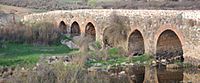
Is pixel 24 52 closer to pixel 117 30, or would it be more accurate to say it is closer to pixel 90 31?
pixel 117 30

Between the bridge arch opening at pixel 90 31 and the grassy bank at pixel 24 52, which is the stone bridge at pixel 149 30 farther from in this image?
the grassy bank at pixel 24 52

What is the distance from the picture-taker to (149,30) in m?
22.5

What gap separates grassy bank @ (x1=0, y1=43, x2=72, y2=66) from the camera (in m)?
20.1

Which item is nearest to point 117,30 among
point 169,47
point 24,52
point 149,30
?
point 149,30

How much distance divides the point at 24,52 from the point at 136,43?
602 cm

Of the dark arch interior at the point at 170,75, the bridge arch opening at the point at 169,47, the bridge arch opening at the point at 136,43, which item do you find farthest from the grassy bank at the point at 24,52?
the dark arch interior at the point at 170,75

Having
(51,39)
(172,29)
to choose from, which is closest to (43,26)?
(51,39)

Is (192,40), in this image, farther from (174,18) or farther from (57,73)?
(57,73)

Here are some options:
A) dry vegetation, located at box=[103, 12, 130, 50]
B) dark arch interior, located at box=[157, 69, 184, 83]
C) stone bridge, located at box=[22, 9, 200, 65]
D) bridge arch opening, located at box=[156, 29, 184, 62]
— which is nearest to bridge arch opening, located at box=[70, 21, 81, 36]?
stone bridge, located at box=[22, 9, 200, 65]

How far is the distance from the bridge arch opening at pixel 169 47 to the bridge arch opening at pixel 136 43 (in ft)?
6.23

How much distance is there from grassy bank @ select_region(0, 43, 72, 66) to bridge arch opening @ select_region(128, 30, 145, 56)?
331 cm

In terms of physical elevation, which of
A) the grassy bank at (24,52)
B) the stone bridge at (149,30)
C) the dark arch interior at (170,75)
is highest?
the stone bridge at (149,30)

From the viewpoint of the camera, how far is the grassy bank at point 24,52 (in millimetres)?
20138

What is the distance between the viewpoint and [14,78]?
494 inches
